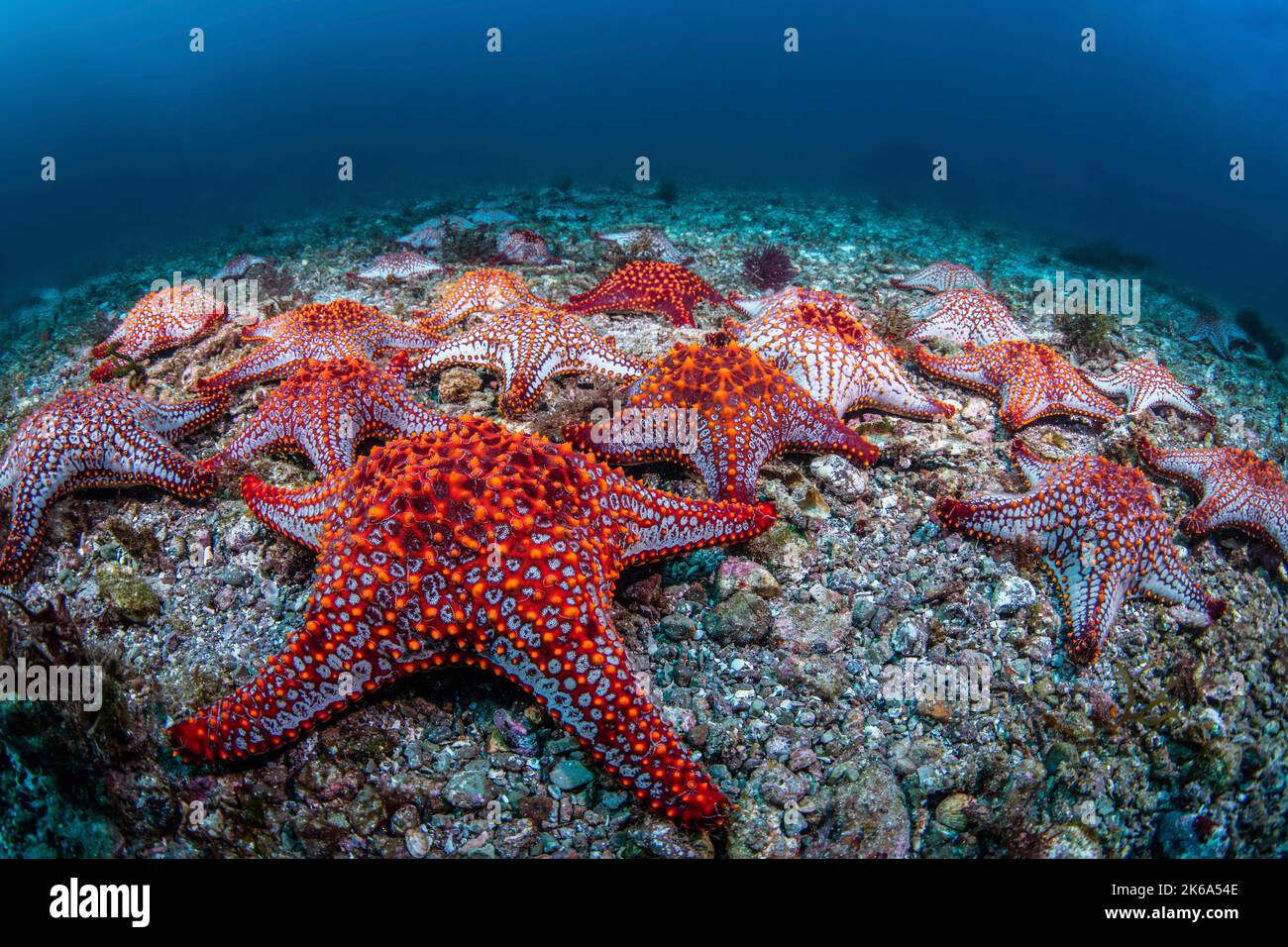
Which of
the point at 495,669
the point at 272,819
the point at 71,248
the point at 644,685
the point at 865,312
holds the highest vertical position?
the point at 71,248

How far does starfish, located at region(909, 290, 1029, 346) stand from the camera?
9742mm

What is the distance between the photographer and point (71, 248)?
47.8 metres

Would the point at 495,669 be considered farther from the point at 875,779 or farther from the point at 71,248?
the point at 71,248

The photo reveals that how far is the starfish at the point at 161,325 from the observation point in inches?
372

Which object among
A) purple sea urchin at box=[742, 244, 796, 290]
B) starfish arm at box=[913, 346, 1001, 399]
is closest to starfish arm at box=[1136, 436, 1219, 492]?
starfish arm at box=[913, 346, 1001, 399]

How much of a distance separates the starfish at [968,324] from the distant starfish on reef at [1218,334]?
6296mm

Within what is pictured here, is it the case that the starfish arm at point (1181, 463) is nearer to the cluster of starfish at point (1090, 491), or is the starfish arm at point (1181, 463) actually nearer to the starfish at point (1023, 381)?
the cluster of starfish at point (1090, 491)

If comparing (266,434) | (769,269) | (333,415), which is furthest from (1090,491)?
(769,269)

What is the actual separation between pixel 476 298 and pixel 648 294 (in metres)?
2.67

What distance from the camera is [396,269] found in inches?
512

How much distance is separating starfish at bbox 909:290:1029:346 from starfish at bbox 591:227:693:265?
5.91 m

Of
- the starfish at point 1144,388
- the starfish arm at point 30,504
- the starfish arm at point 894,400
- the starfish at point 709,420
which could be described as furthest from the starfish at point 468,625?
the starfish at point 1144,388
